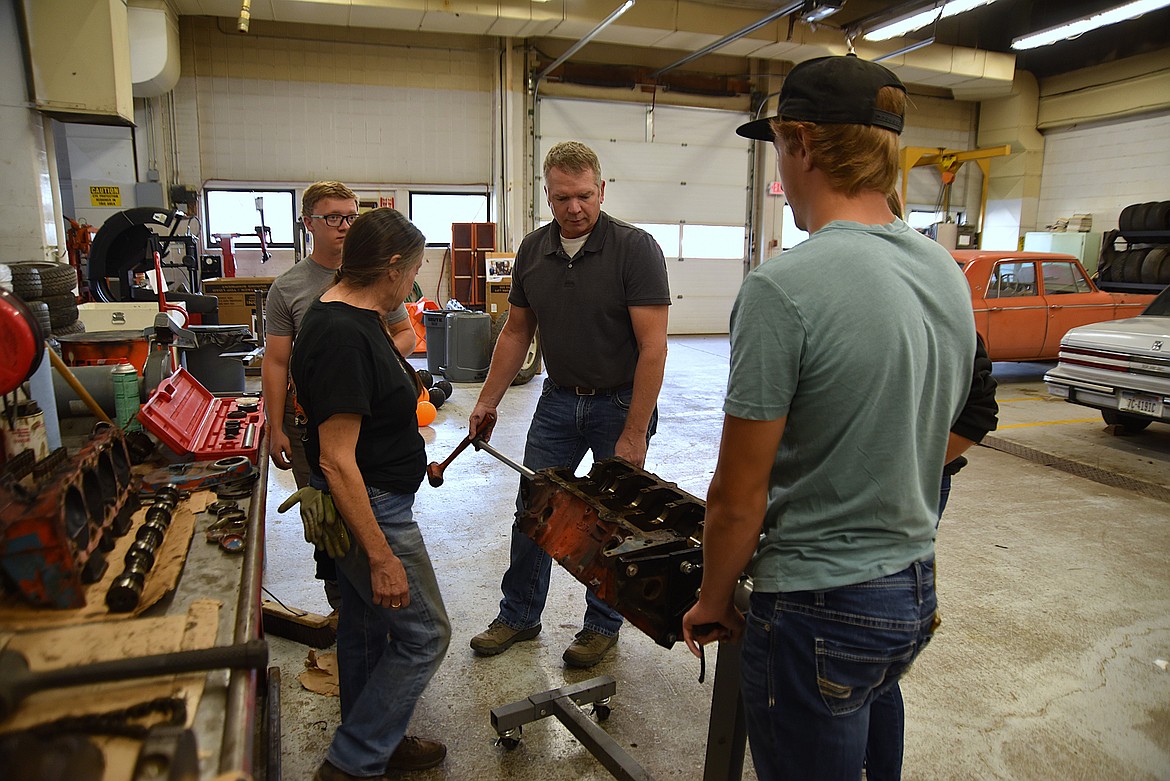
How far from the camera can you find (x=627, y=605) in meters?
1.55

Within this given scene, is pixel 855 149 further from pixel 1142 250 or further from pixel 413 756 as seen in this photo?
pixel 1142 250

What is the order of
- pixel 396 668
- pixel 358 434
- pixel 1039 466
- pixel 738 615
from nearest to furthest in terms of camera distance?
pixel 738 615 → pixel 358 434 → pixel 396 668 → pixel 1039 466

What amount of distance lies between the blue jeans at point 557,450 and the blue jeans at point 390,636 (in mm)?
758

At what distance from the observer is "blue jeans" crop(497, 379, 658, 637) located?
2.67 meters

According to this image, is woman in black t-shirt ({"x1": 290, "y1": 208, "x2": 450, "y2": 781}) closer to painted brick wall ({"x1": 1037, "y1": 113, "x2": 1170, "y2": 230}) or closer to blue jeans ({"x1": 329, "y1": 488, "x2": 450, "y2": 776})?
blue jeans ({"x1": 329, "y1": 488, "x2": 450, "y2": 776})

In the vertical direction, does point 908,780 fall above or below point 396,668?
below

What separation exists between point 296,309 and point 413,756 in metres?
1.54

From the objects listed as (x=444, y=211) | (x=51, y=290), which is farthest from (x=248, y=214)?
(x=51, y=290)

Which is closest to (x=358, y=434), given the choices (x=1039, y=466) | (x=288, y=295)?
(x=288, y=295)

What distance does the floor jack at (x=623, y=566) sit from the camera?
153cm

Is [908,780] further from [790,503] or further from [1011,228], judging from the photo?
[1011,228]

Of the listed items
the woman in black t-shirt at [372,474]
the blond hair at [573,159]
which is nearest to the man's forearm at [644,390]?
the blond hair at [573,159]

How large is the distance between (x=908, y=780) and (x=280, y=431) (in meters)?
2.37

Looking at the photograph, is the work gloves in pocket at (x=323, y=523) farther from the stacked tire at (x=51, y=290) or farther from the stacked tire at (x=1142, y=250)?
the stacked tire at (x=1142, y=250)
